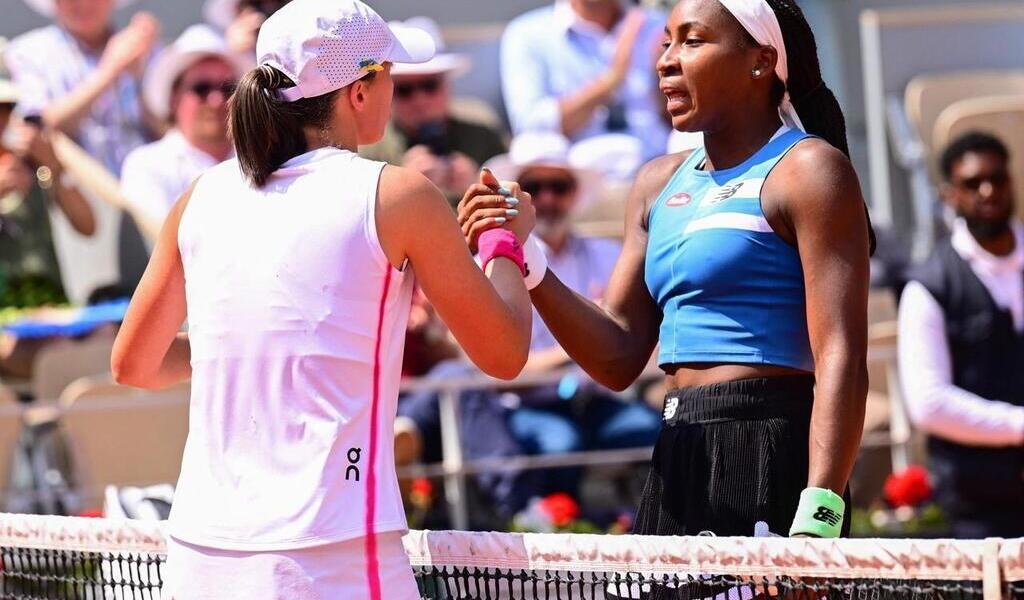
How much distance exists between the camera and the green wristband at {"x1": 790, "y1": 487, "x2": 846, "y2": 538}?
2.97 metres

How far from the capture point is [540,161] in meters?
→ 8.39

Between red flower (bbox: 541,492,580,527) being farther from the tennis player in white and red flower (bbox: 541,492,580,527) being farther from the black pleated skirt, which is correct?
the tennis player in white

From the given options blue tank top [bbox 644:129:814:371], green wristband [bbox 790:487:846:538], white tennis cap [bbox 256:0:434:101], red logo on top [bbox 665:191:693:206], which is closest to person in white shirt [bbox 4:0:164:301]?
red logo on top [bbox 665:191:693:206]

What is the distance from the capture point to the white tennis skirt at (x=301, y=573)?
2742 millimetres

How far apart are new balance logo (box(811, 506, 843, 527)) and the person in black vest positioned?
371cm

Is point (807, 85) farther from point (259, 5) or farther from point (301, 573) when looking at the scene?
point (259, 5)

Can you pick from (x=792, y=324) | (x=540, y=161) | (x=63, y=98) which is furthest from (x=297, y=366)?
(x=63, y=98)

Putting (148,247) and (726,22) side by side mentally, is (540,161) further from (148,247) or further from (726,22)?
(726,22)

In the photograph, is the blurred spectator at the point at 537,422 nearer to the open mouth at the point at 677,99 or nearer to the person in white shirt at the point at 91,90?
the person in white shirt at the point at 91,90

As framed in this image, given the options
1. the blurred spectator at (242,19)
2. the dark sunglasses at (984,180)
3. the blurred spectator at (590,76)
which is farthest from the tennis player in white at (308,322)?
the blurred spectator at (590,76)

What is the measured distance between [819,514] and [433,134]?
624cm

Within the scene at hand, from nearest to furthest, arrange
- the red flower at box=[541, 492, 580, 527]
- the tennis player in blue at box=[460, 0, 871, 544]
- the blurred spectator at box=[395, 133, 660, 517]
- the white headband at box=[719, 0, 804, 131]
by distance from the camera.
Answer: the tennis player in blue at box=[460, 0, 871, 544]
the white headband at box=[719, 0, 804, 131]
the red flower at box=[541, 492, 580, 527]
the blurred spectator at box=[395, 133, 660, 517]

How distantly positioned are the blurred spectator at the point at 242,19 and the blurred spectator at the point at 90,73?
369 millimetres

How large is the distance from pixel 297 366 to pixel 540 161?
18.7 ft
